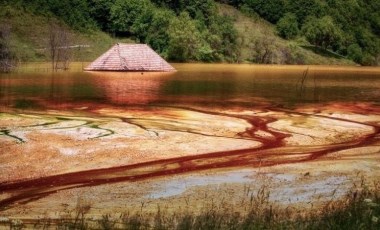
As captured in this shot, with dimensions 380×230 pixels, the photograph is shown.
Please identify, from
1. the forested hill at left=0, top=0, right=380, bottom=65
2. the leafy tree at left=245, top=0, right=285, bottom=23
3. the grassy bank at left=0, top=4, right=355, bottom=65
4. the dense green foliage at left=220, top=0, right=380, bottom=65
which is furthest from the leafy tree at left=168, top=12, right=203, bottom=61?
the leafy tree at left=245, top=0, right=285, bottom=23

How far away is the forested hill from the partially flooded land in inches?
1286

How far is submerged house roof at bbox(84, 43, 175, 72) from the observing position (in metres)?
34.0

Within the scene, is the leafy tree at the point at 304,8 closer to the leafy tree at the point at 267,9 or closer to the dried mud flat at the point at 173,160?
the leafy tree at the point at 267,9

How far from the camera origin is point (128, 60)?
34500mm

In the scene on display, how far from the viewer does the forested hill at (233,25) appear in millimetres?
51188

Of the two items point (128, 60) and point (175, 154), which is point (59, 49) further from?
point (175, 154)

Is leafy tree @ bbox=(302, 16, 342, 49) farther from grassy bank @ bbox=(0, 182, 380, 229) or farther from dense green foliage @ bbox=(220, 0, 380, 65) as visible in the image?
grassy bank @ bbox=(0, 182, 380, 229)

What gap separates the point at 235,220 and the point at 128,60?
98.4ft

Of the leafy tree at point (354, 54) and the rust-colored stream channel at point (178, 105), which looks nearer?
the rust-colored stream channel at point (178, 105)

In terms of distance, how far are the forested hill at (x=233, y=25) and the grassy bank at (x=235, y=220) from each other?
1598 inches

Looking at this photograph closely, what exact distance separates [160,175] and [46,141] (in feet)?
9.34

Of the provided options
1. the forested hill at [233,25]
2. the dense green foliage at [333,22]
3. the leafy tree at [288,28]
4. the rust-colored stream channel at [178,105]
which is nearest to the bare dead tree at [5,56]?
the rust-colored stream channel at [178,105]

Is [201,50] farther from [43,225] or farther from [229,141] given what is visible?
[43,225]

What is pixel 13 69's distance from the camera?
102 ft
